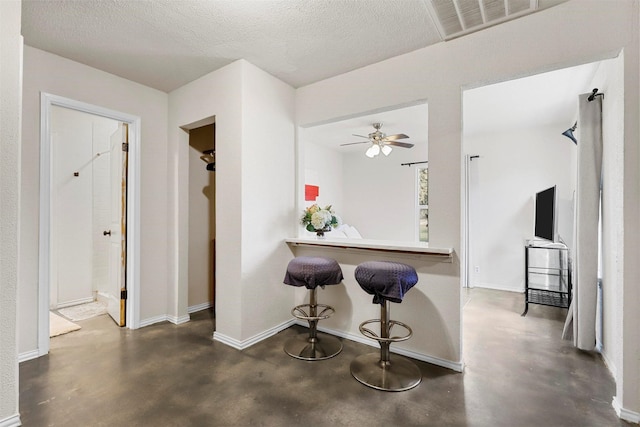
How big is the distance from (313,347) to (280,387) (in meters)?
0.60

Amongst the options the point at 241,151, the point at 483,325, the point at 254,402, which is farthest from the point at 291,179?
the point at 483,325

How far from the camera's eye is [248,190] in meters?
2.62

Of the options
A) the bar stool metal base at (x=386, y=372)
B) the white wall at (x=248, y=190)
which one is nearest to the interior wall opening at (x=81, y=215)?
the white wall at (x=248, y=190)

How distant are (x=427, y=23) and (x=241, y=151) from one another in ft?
5.60

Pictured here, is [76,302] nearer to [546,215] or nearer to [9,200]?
[9,200]

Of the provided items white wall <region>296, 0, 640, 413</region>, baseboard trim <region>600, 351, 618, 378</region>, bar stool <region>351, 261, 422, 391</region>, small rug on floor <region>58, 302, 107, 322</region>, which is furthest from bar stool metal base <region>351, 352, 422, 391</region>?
small rug on floor <region>58, 302, 107, 322</region>

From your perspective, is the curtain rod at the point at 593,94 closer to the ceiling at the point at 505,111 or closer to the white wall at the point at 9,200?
the ceiling at the point at 505,111

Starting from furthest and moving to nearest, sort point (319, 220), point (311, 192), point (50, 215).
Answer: point (311, 192)
point (319, 220)
point (50, 215)

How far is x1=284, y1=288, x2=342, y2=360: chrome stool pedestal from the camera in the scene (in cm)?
244

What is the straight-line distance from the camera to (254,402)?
1843 mm

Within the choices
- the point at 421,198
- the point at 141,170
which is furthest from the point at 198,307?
the point at 421,198

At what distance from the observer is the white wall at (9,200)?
150 centimetres

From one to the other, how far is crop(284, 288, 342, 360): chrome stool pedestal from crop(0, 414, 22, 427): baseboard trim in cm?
161

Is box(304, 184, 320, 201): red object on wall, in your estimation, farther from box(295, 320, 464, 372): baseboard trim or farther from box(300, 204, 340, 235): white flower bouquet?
box(295, 320, 464, 372): baseboard trim
